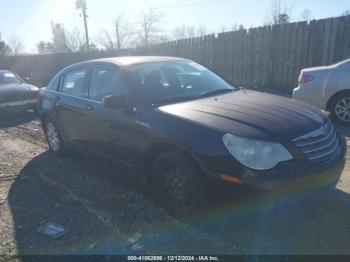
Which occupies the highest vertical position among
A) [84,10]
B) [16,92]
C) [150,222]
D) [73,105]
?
[84,10]

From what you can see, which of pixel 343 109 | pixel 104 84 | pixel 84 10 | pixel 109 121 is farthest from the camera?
pixel 84 10

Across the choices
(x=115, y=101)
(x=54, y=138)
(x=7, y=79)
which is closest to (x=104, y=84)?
(x=115, y=101)

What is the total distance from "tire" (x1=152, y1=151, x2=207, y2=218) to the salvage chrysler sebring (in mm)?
10

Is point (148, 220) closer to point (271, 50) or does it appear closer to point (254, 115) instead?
point (254, 115)

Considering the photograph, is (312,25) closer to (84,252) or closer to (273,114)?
(273,114)

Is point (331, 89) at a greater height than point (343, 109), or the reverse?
point (331, 89)

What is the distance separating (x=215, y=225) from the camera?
332cm

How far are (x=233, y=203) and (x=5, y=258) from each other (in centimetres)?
209

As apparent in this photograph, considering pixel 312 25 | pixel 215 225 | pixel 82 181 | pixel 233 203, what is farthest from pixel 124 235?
pixel 312 25

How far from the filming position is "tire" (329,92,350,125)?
21.3ft

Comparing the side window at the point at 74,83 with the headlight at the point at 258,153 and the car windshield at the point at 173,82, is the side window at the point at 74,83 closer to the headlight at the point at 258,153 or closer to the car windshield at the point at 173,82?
the car windshield at the point at 173,82

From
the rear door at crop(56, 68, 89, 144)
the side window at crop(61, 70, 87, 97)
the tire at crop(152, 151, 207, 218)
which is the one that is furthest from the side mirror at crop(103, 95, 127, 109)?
the side window at crop(61, 70, 87, 97)

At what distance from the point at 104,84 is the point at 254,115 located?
2077 millimetres

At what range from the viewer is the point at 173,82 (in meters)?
4.16
